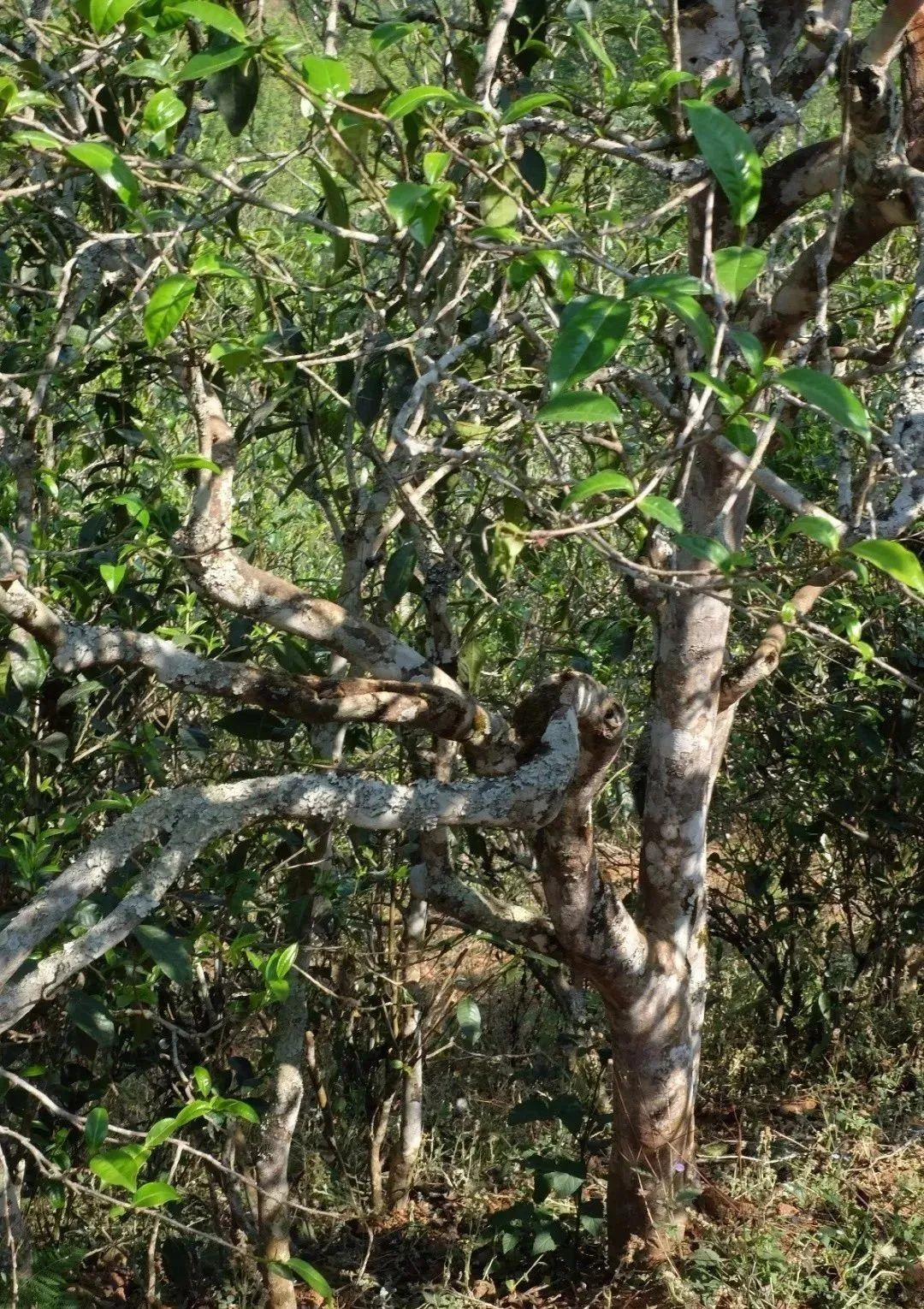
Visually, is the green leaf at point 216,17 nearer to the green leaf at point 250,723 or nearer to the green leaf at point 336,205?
the green leaf at point 336,205

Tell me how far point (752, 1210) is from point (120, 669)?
2.08 meters

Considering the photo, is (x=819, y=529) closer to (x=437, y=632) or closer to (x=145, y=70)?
(x=145, y=70)

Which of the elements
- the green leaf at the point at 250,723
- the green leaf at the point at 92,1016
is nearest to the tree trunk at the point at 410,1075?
the green leaf at the point at 250,723

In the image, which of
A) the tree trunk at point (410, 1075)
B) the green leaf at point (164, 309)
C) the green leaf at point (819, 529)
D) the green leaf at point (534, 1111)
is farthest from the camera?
the tree trunk at point (410, 1075)

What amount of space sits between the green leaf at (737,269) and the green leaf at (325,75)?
55cm

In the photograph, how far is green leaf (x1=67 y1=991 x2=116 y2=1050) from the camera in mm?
2352

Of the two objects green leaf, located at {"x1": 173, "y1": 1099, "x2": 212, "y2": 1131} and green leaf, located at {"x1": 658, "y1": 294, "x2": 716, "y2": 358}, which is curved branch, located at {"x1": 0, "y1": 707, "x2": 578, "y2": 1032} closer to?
green leaf, located at {"x1": 173, "y1": 1099, "x2": 212, "y2": 1131}

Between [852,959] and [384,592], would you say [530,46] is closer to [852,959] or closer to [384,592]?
[384,592]

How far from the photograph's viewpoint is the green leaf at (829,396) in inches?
47.1

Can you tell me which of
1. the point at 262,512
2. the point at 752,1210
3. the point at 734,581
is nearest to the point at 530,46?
the point at 734,581

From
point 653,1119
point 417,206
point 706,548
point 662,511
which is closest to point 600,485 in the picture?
point 662,511

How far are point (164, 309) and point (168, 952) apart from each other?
3.91 ft

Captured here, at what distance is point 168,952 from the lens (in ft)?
7.45

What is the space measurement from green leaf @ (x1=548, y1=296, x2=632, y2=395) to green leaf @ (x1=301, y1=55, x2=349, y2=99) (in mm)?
520
